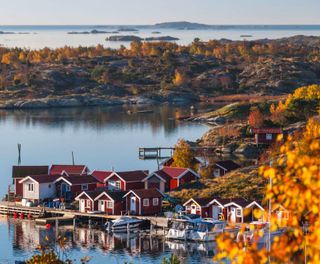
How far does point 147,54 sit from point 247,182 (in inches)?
3329

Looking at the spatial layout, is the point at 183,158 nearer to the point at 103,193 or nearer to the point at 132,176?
the point at 132,176

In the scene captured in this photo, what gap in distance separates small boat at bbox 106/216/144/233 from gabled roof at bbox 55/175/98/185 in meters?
4.64

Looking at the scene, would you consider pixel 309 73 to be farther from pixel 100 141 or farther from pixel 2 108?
pixel 100 141

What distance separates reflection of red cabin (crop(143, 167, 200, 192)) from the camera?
34406mm

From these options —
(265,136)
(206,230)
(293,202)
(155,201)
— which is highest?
(293,202)

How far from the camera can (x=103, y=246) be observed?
1089 inches

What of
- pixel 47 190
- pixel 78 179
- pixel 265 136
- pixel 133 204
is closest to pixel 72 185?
pixel 78 179

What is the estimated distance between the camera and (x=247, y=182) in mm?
33094

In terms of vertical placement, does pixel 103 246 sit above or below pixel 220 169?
below

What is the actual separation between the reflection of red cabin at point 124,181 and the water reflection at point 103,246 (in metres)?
4.23

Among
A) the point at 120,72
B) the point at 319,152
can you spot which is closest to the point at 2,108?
the point at 120,72

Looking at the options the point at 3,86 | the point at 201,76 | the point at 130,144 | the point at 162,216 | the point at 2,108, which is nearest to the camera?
the point at 162,216

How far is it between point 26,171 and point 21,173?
0.37 meters

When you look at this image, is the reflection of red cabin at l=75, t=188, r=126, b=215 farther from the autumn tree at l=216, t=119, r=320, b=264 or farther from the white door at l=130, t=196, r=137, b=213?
the autumn tree at l=216, t=119, r=320, b=264
